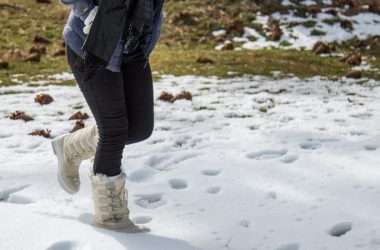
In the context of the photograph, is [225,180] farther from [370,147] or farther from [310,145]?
[370,147]

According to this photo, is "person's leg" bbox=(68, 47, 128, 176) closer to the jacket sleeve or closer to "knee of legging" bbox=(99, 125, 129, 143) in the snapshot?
"knee of legging" bbox=(99, 125, 129, 143)

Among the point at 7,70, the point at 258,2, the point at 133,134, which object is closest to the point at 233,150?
the point at 133,134

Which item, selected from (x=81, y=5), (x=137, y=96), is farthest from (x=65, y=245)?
(x=81, y=5)

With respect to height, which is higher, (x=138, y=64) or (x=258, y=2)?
(x=138, y=64)

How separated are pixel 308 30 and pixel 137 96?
11.4 metres

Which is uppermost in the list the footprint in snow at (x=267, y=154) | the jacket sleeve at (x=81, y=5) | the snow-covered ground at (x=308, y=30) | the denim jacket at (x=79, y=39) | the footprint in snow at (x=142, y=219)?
the jacket sleeve at (x=81, y=5)

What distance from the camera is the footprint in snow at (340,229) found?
351 cm

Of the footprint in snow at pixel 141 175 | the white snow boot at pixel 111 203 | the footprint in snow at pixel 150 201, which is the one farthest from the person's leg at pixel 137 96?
the footprint in snow at pixel 141 175

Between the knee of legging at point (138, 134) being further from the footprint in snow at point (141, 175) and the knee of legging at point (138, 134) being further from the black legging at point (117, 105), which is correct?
the footprint in snow at point (141, 175)

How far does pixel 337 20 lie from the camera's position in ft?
47.1

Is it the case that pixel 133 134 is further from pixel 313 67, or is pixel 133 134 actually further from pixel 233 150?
pixel 313 67

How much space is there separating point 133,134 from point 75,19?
915mm

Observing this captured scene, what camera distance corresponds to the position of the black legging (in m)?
3.24

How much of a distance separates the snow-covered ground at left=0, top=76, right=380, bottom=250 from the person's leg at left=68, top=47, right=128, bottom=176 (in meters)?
0.62
